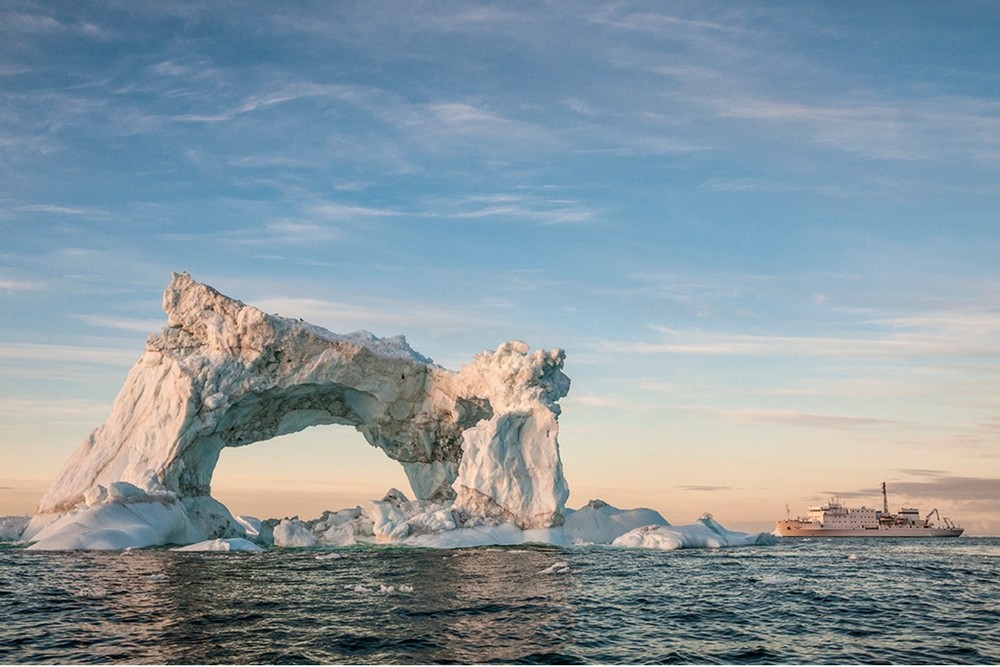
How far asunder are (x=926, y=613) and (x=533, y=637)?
967 cm

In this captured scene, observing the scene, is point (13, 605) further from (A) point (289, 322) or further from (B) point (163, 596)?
(A) point (289, 322)

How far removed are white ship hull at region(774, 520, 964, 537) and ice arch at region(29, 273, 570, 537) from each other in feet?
219

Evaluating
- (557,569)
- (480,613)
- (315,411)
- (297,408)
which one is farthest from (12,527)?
(480,613)

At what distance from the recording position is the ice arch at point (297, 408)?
3897 cm

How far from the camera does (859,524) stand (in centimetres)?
Result: 9869

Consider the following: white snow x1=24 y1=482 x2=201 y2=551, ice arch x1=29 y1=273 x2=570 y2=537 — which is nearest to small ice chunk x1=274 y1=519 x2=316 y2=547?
white snow x1=24 y1=482 x2=201 y2=551

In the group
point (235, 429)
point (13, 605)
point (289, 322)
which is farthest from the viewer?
point (235, 429)

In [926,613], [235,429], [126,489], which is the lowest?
[926,613]

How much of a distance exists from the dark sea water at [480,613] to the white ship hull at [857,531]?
7253 centimetres

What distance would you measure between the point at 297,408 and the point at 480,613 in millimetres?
30195

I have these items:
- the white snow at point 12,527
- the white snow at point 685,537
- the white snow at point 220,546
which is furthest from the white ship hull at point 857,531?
the white snow at point 12,527

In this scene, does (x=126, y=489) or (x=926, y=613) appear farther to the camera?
(x=126, y=489)

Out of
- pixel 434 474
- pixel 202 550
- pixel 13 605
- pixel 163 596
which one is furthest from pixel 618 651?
pixel 434 474

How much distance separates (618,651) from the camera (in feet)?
46.9
